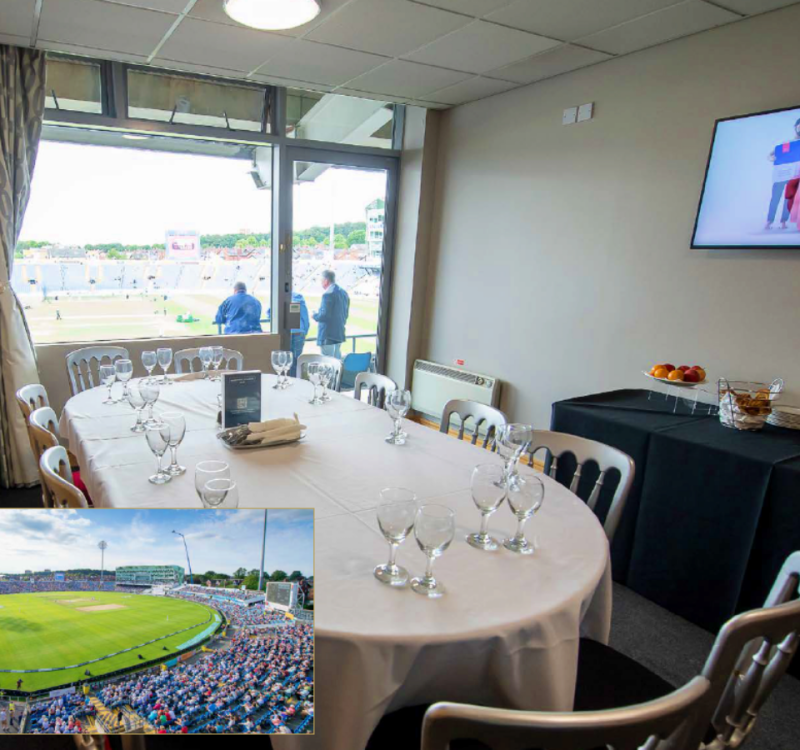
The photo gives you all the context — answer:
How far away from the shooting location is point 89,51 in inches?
138

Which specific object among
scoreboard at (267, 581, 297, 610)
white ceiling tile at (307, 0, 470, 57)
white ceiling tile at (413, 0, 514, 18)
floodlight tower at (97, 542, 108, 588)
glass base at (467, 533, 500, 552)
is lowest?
glass base at (467, 533, 500, 552)

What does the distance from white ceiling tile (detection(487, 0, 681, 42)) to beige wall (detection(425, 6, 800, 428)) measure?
0.53 metres

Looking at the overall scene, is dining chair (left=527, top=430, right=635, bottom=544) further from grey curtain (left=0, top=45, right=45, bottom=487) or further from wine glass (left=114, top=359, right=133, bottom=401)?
grey curtain (left=0, top=45, right=45, bottom=487)

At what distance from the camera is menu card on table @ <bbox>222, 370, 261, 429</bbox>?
2141mm

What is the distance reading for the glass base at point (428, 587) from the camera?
1.19m

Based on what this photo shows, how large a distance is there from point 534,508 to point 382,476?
583 mm

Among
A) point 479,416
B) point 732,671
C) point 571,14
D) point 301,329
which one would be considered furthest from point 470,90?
point 732,671

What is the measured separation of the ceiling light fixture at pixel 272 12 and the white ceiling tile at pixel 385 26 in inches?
10.5

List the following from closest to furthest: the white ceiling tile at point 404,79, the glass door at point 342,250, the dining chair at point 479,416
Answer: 1. the dining chair at point 479,416
2. the white ceiling tile at point 404,79
3. the glass door at point 342,250

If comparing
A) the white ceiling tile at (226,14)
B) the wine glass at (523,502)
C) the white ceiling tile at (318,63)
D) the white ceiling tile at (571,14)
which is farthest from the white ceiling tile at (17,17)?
the wine glass at (523,502)

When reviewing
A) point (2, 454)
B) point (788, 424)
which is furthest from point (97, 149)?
point (788, 424)

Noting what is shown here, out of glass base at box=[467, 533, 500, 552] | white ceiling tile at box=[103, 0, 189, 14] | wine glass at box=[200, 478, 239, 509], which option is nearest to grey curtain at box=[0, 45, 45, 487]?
white ceiling tile at box=[103, 0, 189, 14]

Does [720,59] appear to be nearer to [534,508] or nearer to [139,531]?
[534,508]

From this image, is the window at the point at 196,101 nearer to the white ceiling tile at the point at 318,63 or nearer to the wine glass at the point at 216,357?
the white ceiling tile at the point at 318,63
